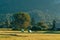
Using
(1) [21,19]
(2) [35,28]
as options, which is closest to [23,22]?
(1) [21,19]

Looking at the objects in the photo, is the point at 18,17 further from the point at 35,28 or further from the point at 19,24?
the point at 35,28

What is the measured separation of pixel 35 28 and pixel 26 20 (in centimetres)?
3050

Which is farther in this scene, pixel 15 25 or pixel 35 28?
pixel 15 25

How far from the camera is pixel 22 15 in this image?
122 metres

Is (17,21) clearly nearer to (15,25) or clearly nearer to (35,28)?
(15,25)

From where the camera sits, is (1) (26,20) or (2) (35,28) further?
Answer: (1) (26,20)

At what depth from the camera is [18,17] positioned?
120 m

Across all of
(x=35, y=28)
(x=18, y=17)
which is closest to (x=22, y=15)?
(x=18, y=17)

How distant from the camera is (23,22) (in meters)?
118

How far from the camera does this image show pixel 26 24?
119 m

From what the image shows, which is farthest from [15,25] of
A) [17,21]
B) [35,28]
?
[35,28]

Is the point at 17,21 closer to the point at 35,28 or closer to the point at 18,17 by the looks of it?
the point at 18,17

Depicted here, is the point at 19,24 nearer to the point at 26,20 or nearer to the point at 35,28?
the point at 26,20

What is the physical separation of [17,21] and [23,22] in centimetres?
352
